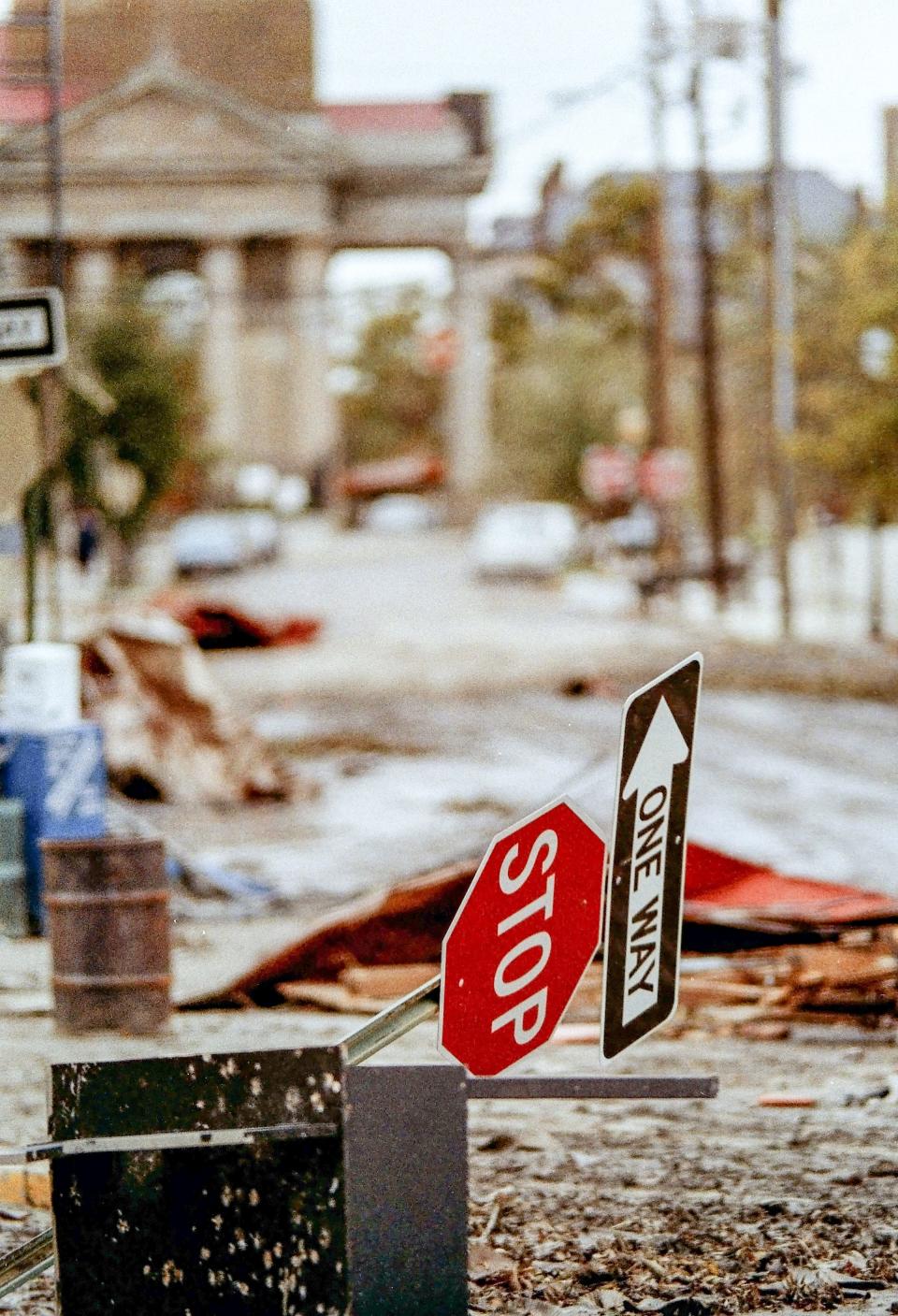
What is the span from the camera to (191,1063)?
3.74 meters

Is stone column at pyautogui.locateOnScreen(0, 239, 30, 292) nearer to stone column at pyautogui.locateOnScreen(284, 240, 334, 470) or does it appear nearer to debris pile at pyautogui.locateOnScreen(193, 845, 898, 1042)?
debris pile at pyautogui.locateOnScreen(193, 845, 898, 1042)

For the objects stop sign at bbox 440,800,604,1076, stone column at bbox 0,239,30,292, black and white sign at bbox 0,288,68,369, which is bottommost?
stop sign at bbox 440,800,604,1076

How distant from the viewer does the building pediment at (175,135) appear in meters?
13.2

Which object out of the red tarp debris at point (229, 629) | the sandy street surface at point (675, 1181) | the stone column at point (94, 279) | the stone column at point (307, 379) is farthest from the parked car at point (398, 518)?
the sandy street surface at point (675, 1181)

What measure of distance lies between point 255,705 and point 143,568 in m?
31.2

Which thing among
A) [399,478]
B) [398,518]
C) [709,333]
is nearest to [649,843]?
[709,333]

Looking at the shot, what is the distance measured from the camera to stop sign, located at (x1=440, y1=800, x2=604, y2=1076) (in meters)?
4.15

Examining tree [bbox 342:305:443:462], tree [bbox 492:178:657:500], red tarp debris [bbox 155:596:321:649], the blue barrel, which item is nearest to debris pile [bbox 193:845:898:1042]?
the blue barrel

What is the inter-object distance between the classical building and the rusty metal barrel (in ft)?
10.3

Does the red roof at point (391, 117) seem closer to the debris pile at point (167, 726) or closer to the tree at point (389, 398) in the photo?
the debris pile at point (167, 726)

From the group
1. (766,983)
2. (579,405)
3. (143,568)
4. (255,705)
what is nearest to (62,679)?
(766,983)

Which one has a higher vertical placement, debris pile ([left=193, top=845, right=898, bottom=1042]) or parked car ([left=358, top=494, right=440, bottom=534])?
debris pile ([left=193, top=845, right=898, bottom=1042])

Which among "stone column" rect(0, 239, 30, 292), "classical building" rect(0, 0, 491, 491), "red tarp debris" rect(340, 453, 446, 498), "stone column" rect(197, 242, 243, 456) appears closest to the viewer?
"classical building" rect(0, 0, 491, 491)

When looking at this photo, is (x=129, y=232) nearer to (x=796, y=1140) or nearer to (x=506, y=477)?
(x=796, y=1140)
